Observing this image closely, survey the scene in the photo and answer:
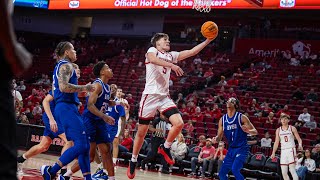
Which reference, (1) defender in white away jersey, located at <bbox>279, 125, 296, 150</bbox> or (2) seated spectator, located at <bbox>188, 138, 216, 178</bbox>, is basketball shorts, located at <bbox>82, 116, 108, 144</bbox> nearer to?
(1) defender in white away jersey, located at <bbox>279, 125, 296, 150</bbox>

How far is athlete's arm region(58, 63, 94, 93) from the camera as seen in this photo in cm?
604

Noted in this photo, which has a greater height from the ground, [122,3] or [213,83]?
[122,3]

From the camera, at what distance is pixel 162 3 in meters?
22.7

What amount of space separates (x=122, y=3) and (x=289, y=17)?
7.66 m

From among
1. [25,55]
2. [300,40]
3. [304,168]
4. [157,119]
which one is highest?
A: [300,40]

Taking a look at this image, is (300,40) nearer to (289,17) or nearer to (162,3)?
(289,17)

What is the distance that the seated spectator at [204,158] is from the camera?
13.9 meters

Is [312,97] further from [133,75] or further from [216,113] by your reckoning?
[133,75]

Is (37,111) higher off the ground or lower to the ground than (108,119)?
lower

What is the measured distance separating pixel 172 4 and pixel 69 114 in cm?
1679

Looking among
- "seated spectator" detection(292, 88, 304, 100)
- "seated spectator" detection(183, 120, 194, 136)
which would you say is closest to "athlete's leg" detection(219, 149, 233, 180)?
→ "seated spectator" detection(183, 120, 194, 136)

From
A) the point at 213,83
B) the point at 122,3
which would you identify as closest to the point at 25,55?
the point at 213,83

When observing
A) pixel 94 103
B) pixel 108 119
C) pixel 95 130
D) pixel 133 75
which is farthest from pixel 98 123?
pixel 133 75

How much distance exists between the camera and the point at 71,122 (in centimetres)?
607
